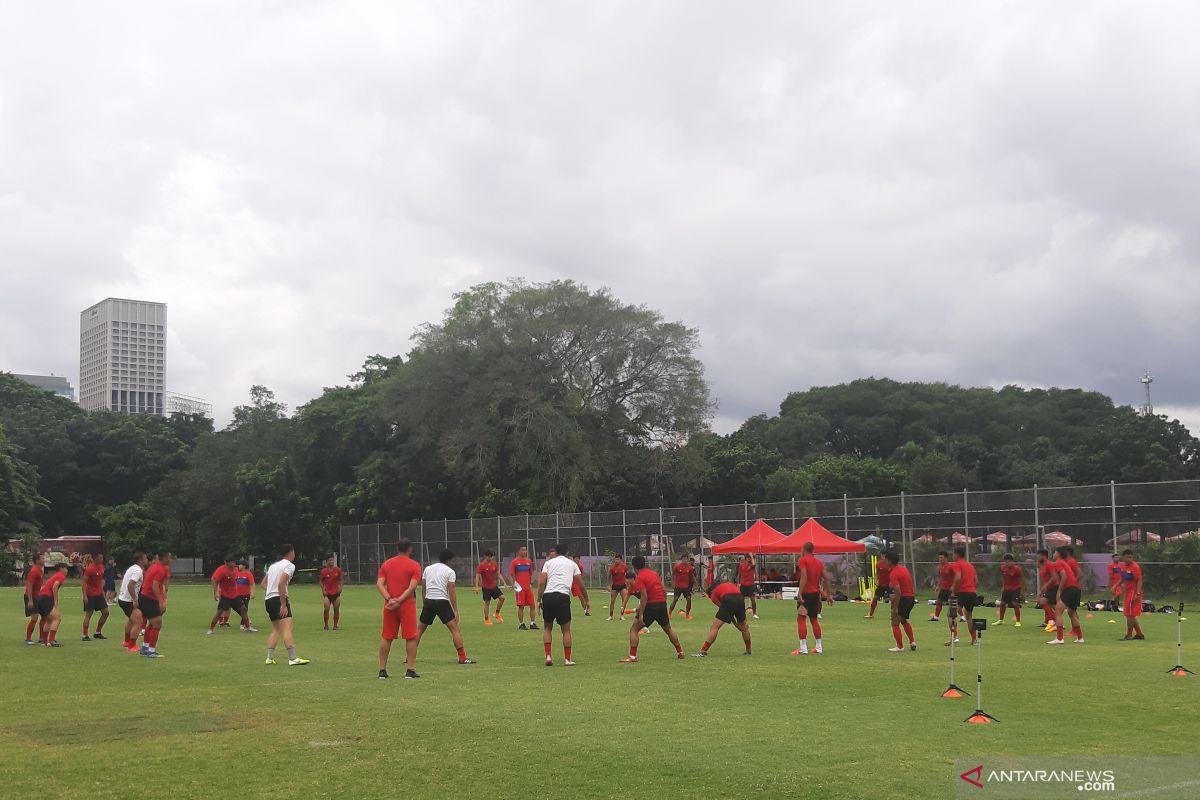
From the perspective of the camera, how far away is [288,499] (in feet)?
221

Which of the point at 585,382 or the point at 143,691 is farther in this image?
the point at 585,382

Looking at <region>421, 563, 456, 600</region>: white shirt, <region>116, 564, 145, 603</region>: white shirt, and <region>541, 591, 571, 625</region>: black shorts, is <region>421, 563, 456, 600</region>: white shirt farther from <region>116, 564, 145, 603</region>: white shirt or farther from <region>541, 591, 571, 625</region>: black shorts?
<region>116, 564, 145, 603</region>: white shirt

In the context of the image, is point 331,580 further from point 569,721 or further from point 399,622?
point 569,721

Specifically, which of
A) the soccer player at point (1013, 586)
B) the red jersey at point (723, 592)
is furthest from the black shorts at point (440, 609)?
the soccer player at point (1013, 586)

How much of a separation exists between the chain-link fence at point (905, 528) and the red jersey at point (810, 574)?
1528cm

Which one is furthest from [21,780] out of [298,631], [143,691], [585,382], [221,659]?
[585,382]

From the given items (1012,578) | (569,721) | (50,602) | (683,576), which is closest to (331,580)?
(50,602)

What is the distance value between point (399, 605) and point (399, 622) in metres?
0.21

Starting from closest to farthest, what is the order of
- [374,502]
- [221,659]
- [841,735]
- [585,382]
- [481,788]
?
[481,788] < [841,735] < [221,659] < [585,382] < [374,502]

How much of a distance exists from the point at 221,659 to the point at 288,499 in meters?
51.0

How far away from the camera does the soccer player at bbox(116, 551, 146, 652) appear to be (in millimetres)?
19844

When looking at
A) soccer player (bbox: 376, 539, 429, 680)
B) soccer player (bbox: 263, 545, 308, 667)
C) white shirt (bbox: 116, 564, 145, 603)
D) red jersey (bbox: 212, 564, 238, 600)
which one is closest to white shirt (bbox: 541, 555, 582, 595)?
soccer player (bbox: 376, 539, 429, 680)

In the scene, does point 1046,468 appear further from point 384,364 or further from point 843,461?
point 384,364

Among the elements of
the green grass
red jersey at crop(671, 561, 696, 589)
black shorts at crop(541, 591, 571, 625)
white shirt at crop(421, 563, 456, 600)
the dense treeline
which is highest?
the dense treeline
